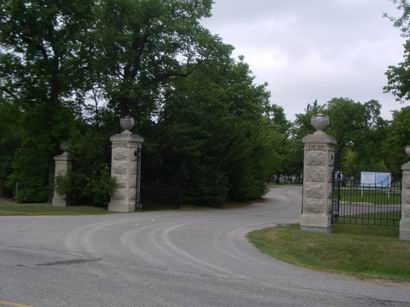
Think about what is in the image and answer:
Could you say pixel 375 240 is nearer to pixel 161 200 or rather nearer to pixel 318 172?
pixel 318 172

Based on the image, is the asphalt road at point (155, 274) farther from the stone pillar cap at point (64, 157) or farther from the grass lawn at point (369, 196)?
the grass lawn at point (369, 196)

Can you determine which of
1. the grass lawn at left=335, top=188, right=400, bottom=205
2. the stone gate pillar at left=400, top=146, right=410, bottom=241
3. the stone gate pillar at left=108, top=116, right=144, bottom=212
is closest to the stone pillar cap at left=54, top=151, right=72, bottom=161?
the stone gate pillar at left=108, top=116, right=144, bottom=212

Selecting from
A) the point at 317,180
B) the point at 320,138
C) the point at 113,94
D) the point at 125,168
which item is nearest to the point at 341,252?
the point at 317,180

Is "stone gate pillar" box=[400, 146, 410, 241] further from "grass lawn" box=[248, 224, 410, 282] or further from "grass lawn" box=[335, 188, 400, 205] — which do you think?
"grass lawn" box=[335, 188, 400, 205]

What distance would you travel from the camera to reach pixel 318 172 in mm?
17344

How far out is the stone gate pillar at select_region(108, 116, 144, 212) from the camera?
22.8 m

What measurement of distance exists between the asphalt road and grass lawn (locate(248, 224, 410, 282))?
0.63 metres

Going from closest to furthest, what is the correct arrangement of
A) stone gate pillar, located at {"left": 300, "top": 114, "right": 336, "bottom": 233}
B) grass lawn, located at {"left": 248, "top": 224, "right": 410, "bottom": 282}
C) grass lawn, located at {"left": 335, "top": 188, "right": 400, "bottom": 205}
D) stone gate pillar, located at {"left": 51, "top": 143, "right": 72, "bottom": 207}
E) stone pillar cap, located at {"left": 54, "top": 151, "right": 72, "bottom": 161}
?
grass lawn, located at {"left": 248, "top": 224, "right": 410, "bottom": 282}, stone gate pillar, located at {"left": 300, "top": 114, "right": 336, "bottom": 233}, stone gate pillar, located at {"left": 51, "top": 143, "right": 72, "bottom": 207}, stone pillar cap, located at {"left": 54, "top": 151, "right": 72, "bottom": 161}, grass lawn, located at {"left": 335, "top": 188, "right": 400, "bottom": 205}

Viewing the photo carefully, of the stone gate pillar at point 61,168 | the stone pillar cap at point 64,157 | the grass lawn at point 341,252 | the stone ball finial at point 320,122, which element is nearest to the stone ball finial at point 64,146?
the stone gate pillar at point 61,168

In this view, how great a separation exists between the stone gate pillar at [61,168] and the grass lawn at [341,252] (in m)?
11.9

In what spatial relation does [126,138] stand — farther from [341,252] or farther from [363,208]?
[363,208]

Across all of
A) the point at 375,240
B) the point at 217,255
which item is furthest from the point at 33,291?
the point at 375,240

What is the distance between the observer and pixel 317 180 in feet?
56.9

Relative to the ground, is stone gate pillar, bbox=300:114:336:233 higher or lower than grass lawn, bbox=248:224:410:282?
higher
